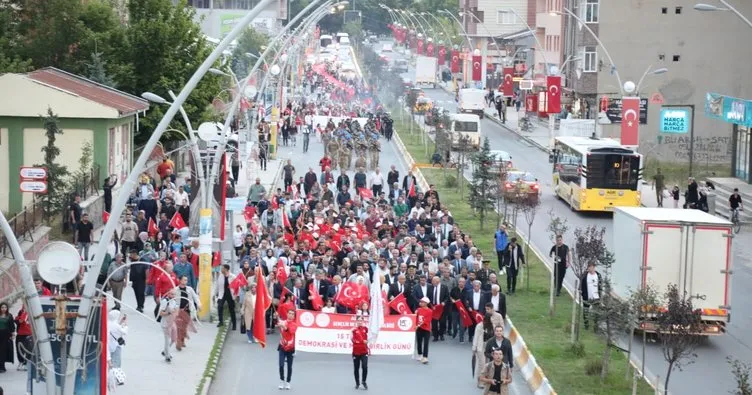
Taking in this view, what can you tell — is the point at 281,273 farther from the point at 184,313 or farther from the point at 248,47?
the point at 248,47

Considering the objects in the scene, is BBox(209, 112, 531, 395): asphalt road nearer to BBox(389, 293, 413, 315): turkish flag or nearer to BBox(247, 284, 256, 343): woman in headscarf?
BBox(247, 284, 256, 343): woman in headscarf

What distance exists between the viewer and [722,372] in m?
26.7

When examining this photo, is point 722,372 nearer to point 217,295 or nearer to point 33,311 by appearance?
point 217,295

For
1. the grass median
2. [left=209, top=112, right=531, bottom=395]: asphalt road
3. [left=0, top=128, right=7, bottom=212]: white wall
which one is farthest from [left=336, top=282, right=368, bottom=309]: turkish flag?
[left=0, top=128, right=7, bottom=212]: white wall

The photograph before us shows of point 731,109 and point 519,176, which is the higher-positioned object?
point 731,109

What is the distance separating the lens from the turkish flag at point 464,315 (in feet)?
94.1

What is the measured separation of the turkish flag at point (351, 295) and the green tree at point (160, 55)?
2807 centimetres

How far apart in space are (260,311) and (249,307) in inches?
35.5

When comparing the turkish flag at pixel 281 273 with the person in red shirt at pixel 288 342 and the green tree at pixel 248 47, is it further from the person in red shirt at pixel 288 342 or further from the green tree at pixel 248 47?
the green tree at pixel 248 47

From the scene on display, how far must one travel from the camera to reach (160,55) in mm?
56938

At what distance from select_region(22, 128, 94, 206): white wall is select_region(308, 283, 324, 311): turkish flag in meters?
15.4

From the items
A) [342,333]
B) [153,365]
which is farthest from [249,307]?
[153,365]

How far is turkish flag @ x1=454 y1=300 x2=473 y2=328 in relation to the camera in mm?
28672

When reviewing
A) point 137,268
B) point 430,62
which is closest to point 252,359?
point 137,268
